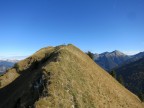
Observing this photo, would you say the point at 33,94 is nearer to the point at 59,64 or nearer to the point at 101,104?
the point at 59,64

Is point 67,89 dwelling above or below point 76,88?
below

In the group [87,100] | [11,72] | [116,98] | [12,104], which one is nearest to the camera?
[87,100]

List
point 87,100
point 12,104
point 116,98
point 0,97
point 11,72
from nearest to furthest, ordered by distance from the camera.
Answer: point 87,100
point 12,104
point 116,98
point 0,97
point 11,72

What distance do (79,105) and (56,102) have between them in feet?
18.6

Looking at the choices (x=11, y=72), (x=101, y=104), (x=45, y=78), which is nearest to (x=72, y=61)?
(x=45, y=78)

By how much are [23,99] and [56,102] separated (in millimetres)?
10097

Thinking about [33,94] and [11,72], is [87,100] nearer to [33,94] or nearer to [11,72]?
[33,94]

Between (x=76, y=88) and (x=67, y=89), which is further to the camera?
(x=76, y=88)

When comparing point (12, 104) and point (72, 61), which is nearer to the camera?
point (12, 104)

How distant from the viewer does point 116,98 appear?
62375 millimetres

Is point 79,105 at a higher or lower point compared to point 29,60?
lower

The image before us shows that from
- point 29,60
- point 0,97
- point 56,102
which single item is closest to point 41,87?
point 56,102

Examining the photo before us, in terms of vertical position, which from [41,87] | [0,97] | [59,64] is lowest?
[0,97]

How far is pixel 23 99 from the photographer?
52812 mm
